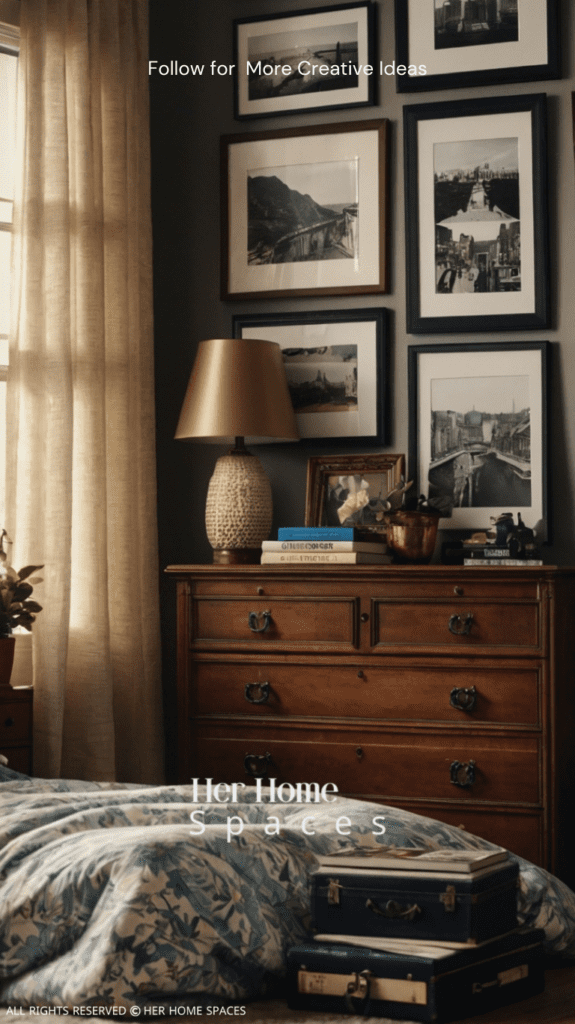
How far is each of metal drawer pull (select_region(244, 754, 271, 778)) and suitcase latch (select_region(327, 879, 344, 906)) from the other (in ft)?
6.50

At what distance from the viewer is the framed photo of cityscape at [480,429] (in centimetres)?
414

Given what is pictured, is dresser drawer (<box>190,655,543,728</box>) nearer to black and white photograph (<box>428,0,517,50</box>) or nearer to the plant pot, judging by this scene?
the plant pot

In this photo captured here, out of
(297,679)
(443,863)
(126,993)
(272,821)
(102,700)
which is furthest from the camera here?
(102,700)

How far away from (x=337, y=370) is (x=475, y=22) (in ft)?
4.17

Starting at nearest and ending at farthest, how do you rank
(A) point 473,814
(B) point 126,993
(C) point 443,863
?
(B) point 126,993 < (C) point 443,863 < (A) point 473,814

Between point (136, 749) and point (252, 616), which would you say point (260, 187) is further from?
point (136, 749)

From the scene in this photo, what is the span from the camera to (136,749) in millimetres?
4301

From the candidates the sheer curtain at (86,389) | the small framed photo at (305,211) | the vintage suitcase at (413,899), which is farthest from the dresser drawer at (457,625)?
the vintage suitcase at (413,899)

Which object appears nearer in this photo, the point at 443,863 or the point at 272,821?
the point at 443,863

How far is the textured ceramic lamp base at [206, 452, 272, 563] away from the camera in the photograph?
417 cm

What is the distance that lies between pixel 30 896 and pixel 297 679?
2.02 meters

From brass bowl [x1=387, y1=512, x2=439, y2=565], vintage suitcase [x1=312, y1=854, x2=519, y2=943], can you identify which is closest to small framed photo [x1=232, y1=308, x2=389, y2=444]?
brass bowl [x1=387, y1=512, x2=439, y2=565]

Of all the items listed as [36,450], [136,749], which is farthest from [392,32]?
[136,749]

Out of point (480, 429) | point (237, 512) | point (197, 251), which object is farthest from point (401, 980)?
point (197, 251)
